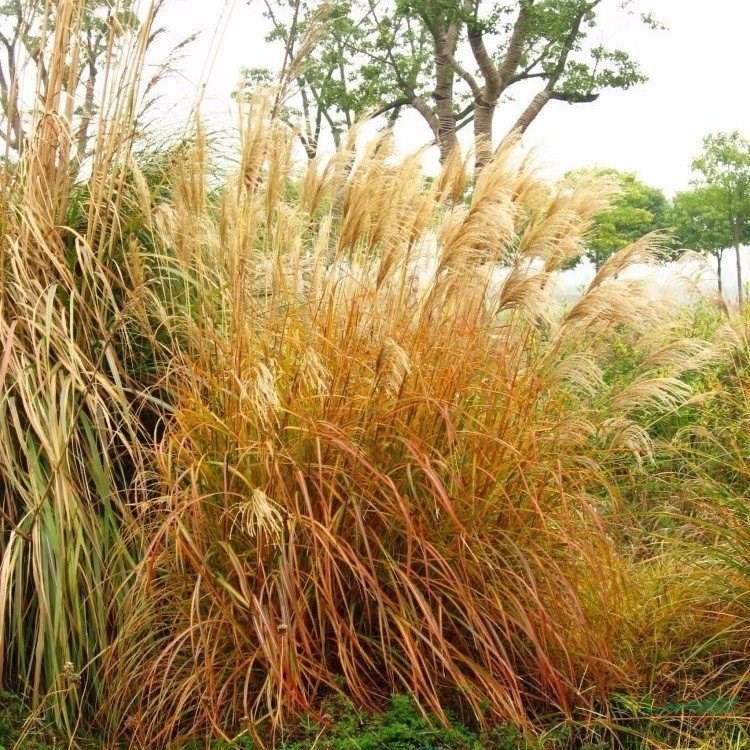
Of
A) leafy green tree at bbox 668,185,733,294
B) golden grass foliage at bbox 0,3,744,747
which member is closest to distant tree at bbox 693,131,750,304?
leafy green tree at bbox 668,185,733,294

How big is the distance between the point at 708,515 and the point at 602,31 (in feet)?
54.8

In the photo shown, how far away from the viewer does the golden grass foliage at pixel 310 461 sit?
286 centimetres

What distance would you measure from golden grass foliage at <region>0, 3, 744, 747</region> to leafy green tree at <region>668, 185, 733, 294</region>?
36.3m

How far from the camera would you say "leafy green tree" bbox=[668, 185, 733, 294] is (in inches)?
1515

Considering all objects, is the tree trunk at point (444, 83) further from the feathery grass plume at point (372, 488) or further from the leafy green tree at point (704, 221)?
the leafy green tree at point (704, 221)

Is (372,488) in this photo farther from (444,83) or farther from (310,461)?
(444,83)

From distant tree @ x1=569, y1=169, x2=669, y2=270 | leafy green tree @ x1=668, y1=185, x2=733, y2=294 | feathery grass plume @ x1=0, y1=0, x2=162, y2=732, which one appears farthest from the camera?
leafy green tree @ x1=668, y1=185, x2=733, y2=294

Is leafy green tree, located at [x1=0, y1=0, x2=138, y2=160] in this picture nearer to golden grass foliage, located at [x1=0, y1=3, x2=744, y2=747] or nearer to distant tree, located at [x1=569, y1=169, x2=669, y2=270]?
golden grass foliage, located at [x1=0, y1=3, x2=744, y2=747]

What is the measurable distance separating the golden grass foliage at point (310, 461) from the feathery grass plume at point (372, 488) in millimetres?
14

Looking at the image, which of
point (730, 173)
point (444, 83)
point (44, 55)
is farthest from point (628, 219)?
point (44, 55)

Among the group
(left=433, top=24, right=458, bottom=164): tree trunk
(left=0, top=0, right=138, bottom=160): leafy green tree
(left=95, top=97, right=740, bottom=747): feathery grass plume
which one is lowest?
(left=95, top=97, right=740, bottom=747): feathery grass plume

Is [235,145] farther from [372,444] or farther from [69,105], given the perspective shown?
[372,444]

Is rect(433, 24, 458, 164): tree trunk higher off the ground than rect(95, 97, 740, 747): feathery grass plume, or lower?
higher

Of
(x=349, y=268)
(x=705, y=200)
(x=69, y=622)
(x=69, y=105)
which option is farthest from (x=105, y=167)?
(x=705, y=200)
